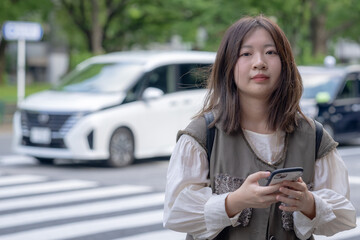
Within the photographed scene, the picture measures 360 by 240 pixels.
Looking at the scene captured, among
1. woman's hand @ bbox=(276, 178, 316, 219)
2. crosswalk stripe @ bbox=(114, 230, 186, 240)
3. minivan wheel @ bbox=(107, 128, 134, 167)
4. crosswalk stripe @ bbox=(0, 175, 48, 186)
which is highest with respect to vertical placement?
woman's hand @ bbox=(276, 178, 316, 219)

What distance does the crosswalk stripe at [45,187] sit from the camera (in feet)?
30.2

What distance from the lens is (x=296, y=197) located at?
2.20 metres

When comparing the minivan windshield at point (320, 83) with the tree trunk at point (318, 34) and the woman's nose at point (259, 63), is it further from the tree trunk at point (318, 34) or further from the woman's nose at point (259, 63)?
the tree trunk at point (318, 34)

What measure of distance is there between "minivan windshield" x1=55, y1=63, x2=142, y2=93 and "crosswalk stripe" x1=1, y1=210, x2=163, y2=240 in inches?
169

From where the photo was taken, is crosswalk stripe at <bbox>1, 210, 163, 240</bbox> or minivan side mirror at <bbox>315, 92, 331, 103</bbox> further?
minivan side mirror at <bbox>315, 92, 331, 103</bbox>

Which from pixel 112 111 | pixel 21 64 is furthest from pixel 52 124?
pixel 21 64

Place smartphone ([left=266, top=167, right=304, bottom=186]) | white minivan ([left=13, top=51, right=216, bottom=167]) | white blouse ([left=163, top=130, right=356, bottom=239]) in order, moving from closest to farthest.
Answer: smartphone ([left=266, top=167, right=304, bottom=186]), white blouse ([left=163, top=130, right=356, bottom=239]), white minivan ([left=13, top=51, right=216, bottom=167])

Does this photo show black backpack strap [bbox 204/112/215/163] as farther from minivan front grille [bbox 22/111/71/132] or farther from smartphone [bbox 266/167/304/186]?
minivan front grille [bbox 22/111/71/132]

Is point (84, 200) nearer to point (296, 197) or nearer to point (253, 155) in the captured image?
point (253, 155)

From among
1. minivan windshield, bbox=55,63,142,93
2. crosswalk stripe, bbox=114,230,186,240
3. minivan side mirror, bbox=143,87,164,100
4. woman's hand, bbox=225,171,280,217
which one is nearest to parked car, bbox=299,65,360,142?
minivan side mirror, bbox=143,87,164,100

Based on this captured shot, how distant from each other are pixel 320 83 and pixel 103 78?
4822mm

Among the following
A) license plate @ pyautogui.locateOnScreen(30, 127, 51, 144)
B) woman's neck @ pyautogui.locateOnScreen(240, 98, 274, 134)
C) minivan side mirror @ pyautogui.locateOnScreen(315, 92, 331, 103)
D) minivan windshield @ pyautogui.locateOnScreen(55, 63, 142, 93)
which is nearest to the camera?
woman's neck @ pyautogui.locateOnScreen(240, 98, 274, 134)

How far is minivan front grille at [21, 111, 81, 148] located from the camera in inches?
435

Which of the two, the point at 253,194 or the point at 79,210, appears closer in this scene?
the point at 253,194
